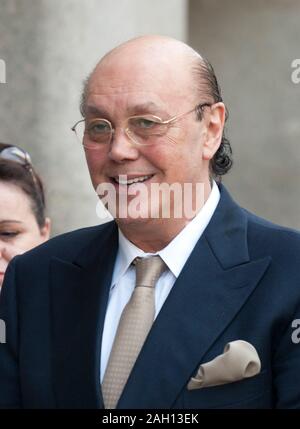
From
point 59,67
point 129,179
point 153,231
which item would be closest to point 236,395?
point 153,231

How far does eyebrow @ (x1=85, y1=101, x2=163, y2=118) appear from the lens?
3.33 meters

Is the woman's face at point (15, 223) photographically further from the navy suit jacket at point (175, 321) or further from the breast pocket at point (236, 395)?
the breast pocket at point (236, 395)

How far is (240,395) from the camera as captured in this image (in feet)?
10.3

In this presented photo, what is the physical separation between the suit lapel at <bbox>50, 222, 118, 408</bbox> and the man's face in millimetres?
229

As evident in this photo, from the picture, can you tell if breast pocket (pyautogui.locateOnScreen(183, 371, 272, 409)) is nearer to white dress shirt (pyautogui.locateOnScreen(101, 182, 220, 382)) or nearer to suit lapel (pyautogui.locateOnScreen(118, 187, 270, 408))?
suit lapel (pyautogui.locateOnScreen(118, 187, 270, 408))

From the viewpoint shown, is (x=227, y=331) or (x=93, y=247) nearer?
(x=227, y=331)

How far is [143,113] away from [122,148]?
115mm

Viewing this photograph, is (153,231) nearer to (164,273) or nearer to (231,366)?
(164,273)

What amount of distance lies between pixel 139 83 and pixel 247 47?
4948 mm

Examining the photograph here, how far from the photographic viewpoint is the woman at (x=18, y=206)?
453 centimetres

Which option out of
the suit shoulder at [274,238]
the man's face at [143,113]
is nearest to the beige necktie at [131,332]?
the man's face at [143,113]

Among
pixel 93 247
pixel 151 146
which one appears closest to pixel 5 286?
pixel 93 247

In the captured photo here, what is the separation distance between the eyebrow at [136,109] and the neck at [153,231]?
0.30 m
